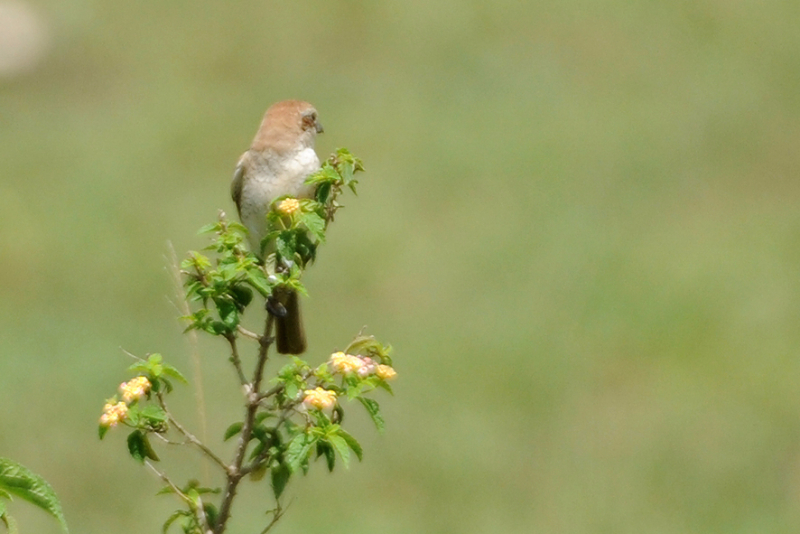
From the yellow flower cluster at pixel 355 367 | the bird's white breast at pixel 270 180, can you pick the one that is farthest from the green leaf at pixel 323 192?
the bird's white breast at pixel 270 180

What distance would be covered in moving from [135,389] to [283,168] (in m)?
1.47

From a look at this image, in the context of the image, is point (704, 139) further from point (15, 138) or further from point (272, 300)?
point (272, 300)

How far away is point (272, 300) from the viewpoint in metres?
3.54

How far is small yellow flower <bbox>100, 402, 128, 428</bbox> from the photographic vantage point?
8.80 feet

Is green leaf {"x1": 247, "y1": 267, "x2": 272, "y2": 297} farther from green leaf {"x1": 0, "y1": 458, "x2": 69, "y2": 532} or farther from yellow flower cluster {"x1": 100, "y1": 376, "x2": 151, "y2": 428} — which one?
green leaf {"x1": 0, "y1": 458, "x2": 69, "y2": 532}

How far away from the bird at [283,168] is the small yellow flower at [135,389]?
49.2 inches

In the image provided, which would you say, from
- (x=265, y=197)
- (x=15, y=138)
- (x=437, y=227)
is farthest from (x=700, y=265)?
(x=265, y=197)

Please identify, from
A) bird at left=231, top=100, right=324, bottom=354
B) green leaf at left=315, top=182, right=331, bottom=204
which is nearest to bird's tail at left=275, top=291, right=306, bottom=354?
bird at left=231, top=100, right=324, bottom=354

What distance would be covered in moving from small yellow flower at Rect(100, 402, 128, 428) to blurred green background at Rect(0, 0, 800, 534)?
3.54m

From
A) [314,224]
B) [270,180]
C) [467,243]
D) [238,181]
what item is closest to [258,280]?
[314,224]

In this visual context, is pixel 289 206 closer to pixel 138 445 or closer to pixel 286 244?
pixel 286 244

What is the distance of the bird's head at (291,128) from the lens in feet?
13.5

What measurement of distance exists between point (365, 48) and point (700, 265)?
14.7 feet

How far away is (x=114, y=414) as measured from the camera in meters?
2.70
